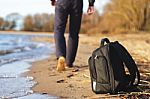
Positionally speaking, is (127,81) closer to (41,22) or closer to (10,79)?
→ (10,79)

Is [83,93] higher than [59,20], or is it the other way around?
[59,20]

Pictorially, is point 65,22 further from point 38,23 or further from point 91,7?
point 38,23

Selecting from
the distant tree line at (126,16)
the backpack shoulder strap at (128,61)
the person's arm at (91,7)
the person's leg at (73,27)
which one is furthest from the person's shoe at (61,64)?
the distant tree line at (126,16)

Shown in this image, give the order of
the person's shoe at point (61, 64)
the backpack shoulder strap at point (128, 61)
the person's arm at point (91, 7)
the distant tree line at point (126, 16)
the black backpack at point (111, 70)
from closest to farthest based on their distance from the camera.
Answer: the black backpack at point (111, 70) < the backpack shoulder strap at point (128, 61) < the person's shoe at point (61, 64) < the person's arm at point (91, 7) < the distant tree line at point (126, 16)

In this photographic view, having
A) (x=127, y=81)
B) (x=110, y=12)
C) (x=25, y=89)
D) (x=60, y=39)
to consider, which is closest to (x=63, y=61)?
(x=60, y=39)

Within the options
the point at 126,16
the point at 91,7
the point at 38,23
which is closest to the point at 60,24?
the point at 91,7

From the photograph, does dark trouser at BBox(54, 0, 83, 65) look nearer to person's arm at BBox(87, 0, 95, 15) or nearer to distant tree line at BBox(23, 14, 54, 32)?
person's arm at BBox(87, 0, 95, 15)

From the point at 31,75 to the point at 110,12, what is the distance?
4455 cm

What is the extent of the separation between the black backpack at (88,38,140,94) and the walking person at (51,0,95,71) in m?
1.94

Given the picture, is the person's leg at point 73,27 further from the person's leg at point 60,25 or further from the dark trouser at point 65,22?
the person's leg at point 60,25

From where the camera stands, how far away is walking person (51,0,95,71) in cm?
632

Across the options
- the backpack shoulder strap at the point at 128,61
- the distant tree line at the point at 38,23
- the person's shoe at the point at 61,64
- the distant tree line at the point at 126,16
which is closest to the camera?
the backpack shoulder strap at the point at 128,61

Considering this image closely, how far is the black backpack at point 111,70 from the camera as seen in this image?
4172 mm

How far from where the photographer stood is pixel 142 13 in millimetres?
43188
